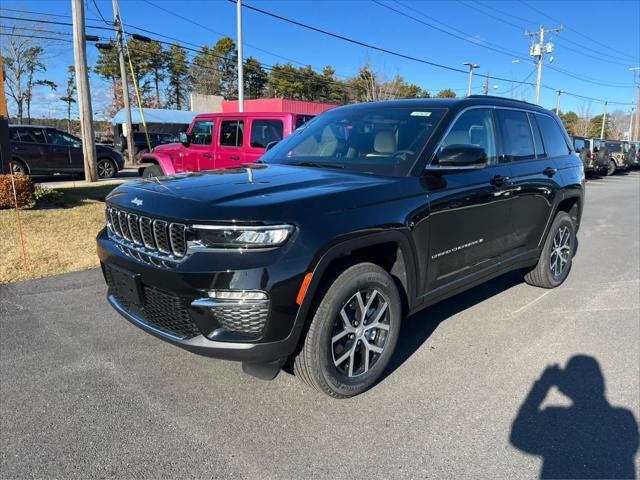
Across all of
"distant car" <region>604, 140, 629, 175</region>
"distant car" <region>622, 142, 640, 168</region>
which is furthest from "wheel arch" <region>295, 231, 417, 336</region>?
"distant car" <region>622, 142, 640, 168</region>

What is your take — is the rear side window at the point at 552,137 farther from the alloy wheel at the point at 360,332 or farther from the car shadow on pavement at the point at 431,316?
the alloy wheel at the point at 360,332

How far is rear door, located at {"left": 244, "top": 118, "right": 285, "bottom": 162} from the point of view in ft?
29.5

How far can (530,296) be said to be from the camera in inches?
199

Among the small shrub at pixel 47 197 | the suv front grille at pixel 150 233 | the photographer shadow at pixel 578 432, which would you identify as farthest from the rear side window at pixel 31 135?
the photographer shadow at pixel 578 432

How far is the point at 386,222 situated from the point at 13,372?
279cm

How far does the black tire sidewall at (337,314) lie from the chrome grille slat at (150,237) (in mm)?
880

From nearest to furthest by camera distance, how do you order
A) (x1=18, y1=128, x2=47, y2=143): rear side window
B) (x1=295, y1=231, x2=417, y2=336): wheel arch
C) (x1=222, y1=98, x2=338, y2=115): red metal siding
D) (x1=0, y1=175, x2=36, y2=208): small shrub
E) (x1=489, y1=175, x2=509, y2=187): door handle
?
1. (x1=295, y1=231, x2=417, y2=336): wheel arch
2. (x1=489, y1=175, x2=509, y2=187): door handle
3. (x1=0, y1=175, x2=36, y2=208): small shrub
4. (x1=18, y1=128, x2=47, y2=143): rear side window
5. (x1=222, y1=98, x2=338, y2=115): red metal siding

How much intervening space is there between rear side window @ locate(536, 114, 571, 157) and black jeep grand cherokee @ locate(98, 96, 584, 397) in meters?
0.62

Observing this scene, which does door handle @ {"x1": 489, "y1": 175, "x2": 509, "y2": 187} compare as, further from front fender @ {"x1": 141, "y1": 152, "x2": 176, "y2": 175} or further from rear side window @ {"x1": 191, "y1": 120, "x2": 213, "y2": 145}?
front fender @ {"x1": 141, "y1": 152, "x2": 176, "y2": 175}

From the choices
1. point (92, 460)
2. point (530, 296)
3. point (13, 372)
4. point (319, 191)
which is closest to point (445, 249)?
point (319, 191)

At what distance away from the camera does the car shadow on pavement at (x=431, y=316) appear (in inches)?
143

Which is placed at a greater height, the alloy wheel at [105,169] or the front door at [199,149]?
the front door at [199,149]

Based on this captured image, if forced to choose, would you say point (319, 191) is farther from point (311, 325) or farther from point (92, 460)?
point (92, 460)

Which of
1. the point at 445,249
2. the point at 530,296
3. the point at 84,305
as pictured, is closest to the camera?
the point at 445,249
